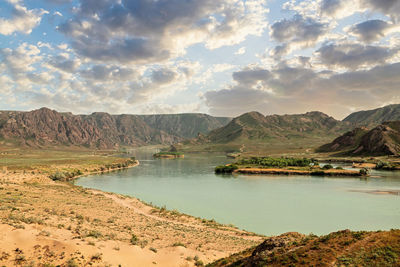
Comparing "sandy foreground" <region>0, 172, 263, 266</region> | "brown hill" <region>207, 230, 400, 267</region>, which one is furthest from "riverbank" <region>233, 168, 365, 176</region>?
"brown hill" <region>207, 230, 400, 267</region>

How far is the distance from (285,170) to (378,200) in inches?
2149

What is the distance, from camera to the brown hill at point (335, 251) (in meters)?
12.3

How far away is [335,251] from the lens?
1336 centimetres

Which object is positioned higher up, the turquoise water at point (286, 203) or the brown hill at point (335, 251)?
the brown hill at point (335, 251)

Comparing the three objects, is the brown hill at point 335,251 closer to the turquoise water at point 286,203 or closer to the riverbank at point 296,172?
the turquoise water at point 286,203

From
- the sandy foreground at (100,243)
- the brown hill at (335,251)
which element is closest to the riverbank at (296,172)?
the sandy foreground at (100,243)

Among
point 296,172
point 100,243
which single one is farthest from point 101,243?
point 296,172

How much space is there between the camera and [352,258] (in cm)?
1245

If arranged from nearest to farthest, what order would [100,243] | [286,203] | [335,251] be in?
1. [335,251]
2. [100,243]
3. [286,203]

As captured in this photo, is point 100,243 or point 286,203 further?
point 286,203

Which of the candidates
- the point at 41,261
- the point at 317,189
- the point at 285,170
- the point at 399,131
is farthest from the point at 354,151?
the point at 41,261

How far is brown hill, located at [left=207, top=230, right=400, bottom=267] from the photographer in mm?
12258

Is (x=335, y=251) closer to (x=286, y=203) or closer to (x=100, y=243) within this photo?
(x=100, y=243)

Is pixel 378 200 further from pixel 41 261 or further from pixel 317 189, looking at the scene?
pixel 41 261
